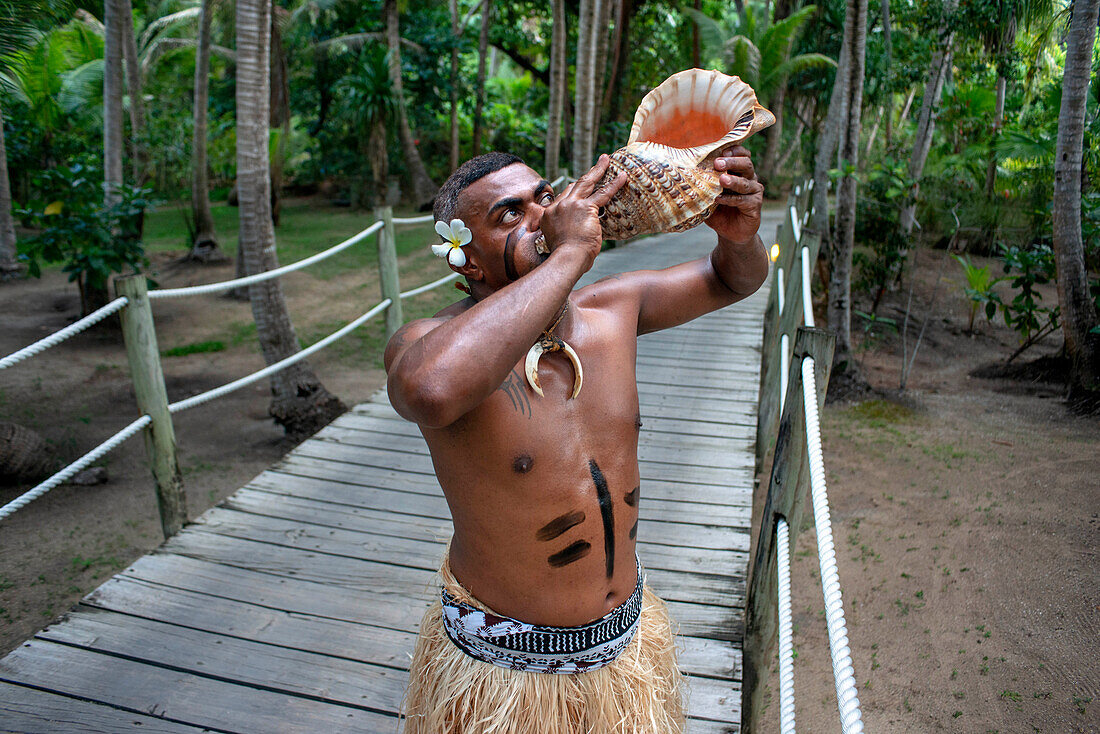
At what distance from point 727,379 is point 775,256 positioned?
148cm

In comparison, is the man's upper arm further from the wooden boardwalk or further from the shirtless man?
the wooden boardwalk

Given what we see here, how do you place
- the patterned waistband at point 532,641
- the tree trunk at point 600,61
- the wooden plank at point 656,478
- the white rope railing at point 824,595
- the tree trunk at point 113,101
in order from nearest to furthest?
1. the white rope railing at point 824,595
2. the patterned waistband at point 532,641
3. the wooden plank at point 656,478
4. the tree trunk at point 113,101
5. the tree trunk at point 600,61

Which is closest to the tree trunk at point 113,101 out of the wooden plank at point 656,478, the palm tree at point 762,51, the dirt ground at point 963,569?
the wooden plank at point 656,478

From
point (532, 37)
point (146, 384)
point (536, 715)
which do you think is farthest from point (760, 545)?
point (532, 37)

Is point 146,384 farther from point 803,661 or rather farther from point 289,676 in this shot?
point 803,661

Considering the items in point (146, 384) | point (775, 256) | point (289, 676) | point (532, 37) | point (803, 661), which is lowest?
point (803, 661)

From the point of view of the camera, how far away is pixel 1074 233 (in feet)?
16.2

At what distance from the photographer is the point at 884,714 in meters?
2.90

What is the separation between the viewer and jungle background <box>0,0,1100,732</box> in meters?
3.49

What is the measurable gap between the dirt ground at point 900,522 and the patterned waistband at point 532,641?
6.34 feet

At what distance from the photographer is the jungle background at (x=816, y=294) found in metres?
3.49

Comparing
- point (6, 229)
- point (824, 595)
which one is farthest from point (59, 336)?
point (6, 229)

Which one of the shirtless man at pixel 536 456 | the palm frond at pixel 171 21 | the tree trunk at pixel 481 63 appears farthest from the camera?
the tree trunk at pixel 481 63

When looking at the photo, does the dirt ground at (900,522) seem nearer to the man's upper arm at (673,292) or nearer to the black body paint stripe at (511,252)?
the man's upper arm at (673,292)
